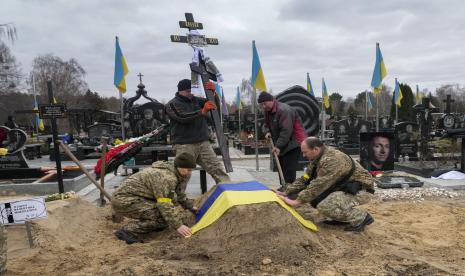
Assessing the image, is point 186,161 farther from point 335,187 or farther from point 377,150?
point 377,150

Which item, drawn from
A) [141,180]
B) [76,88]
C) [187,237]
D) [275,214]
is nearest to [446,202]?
[275,214]

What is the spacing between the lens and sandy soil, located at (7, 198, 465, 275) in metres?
3.08

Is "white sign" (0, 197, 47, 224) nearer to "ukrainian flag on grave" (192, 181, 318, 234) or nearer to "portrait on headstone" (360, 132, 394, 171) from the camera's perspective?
"ukrainian flag on grave" (192, 181, 318, 234)

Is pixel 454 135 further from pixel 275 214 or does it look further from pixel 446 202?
pixel 275 214

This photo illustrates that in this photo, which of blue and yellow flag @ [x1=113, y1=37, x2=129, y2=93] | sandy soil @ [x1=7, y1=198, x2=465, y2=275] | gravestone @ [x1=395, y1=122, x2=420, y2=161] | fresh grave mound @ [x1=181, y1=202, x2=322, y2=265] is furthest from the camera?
gravestone @ [x1=395, y1=122, x2=420, y2=161]

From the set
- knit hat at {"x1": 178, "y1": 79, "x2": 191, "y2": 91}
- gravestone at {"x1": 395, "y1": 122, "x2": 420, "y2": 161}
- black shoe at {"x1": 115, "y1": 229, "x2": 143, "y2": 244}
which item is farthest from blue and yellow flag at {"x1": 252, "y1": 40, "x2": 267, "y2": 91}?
black shoe at {"x1": 115, "y1": 229, "x2": 143, "y2": 244}

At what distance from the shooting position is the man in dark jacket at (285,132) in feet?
18.4

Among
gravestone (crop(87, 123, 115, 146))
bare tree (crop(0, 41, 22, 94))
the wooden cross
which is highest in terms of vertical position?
bare tree (crop(0, 41, 22, 94))

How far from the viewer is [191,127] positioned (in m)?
5.48

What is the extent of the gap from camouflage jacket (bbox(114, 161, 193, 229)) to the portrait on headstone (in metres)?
5.80

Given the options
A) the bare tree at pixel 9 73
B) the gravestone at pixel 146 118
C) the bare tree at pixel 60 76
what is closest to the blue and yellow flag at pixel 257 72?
the gravestone at pixel 146 118

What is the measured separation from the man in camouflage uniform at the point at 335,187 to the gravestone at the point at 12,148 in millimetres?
7121

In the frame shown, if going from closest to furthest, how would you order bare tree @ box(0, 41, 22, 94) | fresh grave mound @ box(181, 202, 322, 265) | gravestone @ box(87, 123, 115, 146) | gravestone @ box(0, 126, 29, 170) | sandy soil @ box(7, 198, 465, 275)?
sandy soil @ box(7, 198, 465, 275)
fresh grave mound @ box(181, 202, 322, 265)
gravestone @ box(0, 126, 29, 170)
gravestone @ box(87, 123, 115, 146)
bare tree @ box(0, 41, 22, 94)

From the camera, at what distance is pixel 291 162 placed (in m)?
5.80
